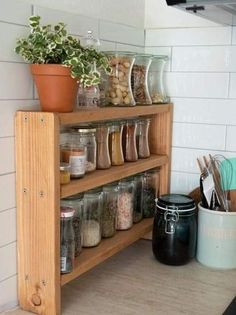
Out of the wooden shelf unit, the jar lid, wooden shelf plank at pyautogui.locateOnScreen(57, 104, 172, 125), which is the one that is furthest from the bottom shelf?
wooden shelf plank at pyautogui.locateOnScreen(57, 104, 172, 125)

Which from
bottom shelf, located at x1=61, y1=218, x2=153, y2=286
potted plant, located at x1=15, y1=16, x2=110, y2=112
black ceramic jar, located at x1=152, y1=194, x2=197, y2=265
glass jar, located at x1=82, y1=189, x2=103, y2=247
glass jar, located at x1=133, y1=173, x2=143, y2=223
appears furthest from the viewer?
glass jar, located at x1=133, y1=173, x2=143, y2=223

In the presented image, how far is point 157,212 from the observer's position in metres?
1.38

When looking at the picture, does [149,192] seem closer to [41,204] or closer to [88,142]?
[88,142]

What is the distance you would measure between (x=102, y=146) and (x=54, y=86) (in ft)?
1.06

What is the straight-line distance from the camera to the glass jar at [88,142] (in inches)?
48.4

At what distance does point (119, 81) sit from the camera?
136 centimetres

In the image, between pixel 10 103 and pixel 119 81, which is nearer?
pixel 10 103

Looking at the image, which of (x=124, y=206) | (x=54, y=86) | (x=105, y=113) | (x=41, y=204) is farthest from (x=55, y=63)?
(x=124, y=206)

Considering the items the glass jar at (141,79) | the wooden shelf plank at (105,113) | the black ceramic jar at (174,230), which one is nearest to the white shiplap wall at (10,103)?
the wooden shelf plank at (105,113)

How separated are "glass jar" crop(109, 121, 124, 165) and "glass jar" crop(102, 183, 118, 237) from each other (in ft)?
0.24

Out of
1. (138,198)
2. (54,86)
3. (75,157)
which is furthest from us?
(138,198)

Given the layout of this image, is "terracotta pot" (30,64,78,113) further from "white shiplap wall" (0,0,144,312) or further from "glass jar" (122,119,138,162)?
"glass jar" (122,119,138,162)

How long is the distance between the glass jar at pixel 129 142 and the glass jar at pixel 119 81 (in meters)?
0.09

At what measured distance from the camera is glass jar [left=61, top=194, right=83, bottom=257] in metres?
1.19
